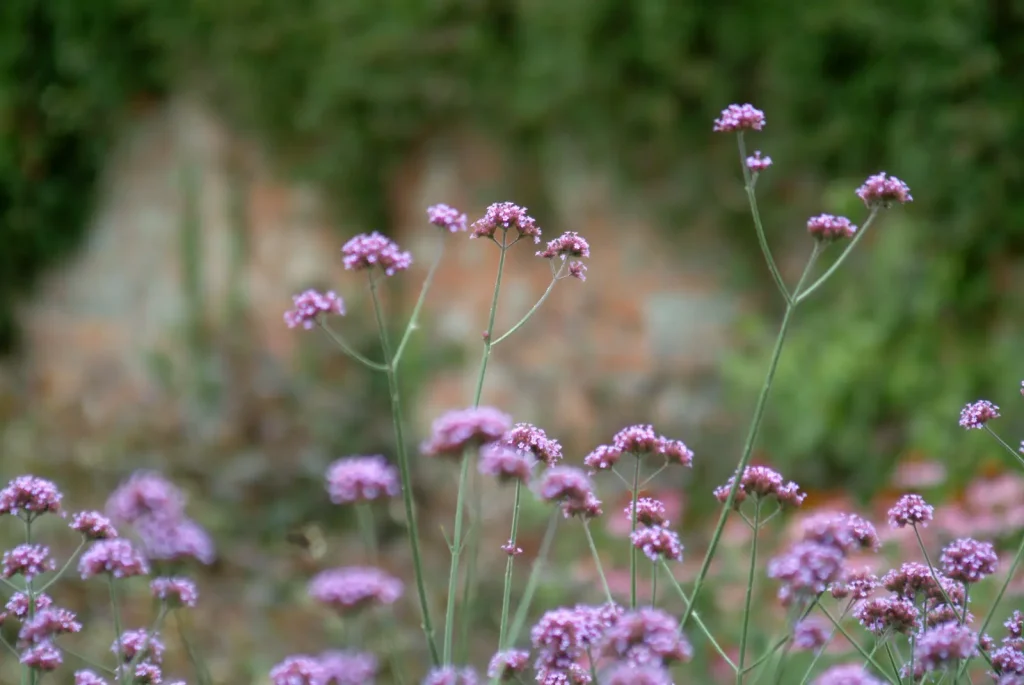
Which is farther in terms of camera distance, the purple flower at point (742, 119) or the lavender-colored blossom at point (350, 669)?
the purple flower at point (742, 119)

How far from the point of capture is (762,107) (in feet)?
10.4

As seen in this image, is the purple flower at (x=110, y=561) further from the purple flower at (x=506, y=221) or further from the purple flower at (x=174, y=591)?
the purple flower at (x=506, y=221)

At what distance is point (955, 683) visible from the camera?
88cm

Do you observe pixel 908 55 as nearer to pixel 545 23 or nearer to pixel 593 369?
pixel 545 23

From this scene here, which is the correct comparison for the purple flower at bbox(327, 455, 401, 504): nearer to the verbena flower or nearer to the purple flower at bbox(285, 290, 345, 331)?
the purple flower at bbox(285, 290, 345, 331)

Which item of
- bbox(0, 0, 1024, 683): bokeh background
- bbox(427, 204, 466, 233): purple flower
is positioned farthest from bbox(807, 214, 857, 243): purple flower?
bbox(0, 0, 1024, 683): bokeh background

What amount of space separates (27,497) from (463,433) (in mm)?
434

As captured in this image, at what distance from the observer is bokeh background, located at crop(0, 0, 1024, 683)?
2893mm

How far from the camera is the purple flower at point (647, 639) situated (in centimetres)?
73

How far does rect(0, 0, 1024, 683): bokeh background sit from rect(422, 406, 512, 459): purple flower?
4.82ft

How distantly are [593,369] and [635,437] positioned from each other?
2628 mm

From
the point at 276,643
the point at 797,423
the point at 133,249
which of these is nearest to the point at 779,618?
the point at 797,423

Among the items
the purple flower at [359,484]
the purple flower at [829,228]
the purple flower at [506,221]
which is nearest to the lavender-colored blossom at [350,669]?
the purple flower at [359,484]

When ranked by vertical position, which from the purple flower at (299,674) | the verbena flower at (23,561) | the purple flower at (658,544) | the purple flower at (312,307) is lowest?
the purple flower at (299,674)
